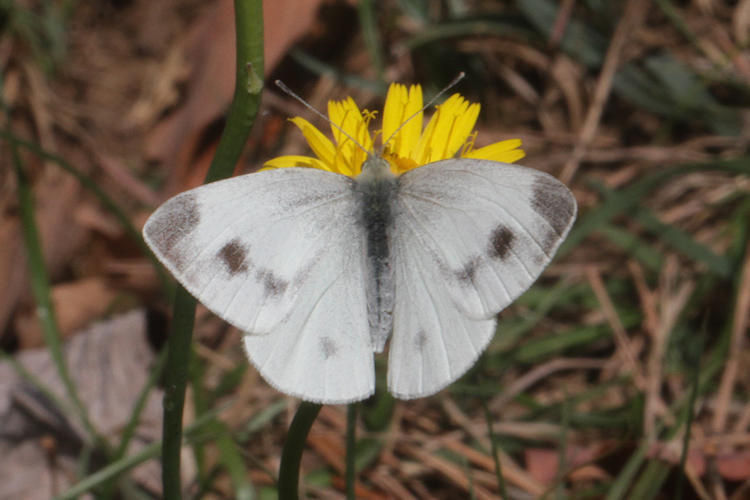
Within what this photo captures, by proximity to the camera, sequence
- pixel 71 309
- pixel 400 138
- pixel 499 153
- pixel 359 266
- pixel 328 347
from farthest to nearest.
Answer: pixel 71 309
pixel 400 138
pixel 499 153
pixel 359 266
pixel 328 347

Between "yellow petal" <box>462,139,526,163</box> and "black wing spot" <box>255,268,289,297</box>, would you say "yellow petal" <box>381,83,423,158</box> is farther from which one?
"black wing spot" <box>255,268,289,297</box>

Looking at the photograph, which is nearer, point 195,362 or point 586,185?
point 195,362

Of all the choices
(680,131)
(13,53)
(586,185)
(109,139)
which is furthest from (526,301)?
(13,53)

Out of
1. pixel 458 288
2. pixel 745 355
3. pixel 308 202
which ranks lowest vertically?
pixel 745 355

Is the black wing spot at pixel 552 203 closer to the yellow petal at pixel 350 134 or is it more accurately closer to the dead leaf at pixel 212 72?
the yellow petal at pixel 350 134

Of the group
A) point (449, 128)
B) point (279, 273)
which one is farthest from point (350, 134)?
point (279, 273)

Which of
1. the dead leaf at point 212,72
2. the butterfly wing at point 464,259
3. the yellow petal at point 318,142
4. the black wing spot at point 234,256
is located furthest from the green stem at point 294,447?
the dead leaf at point 212,72

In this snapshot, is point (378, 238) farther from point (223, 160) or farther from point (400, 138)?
point (223, 160)

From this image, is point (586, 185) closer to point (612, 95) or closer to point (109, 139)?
point (612, 95)
